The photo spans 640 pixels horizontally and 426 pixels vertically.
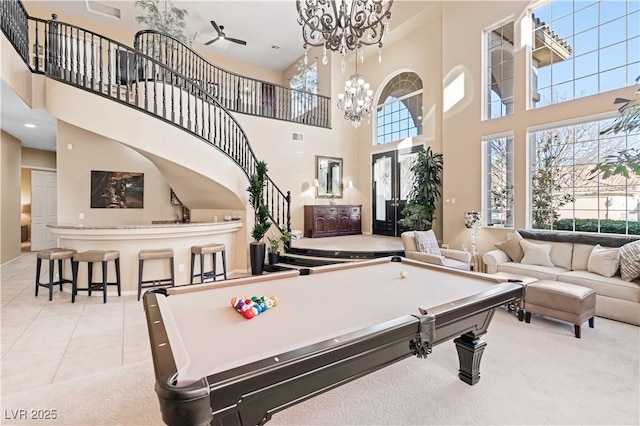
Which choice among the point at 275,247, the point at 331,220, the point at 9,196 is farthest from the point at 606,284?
the point at 9,196

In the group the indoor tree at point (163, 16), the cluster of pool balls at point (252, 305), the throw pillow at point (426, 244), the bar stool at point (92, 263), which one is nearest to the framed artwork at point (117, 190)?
the bar stool at point (92, 263)

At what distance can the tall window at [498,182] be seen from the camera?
5.78m

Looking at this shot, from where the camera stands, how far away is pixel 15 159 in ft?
24.6

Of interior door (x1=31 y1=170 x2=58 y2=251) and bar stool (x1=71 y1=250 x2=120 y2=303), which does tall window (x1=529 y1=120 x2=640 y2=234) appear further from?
interior door (x1=31 y1=170 x2=58 y2=251)

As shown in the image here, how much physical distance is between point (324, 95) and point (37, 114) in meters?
6.74

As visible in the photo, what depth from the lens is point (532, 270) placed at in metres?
4.41

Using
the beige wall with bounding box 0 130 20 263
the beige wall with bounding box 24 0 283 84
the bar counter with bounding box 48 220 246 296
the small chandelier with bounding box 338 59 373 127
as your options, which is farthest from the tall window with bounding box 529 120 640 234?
the beige wall with bounding box 0 130 20 263

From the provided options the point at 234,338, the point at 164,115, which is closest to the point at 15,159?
the point at 164,115

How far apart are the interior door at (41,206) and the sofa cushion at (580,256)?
40.1ft

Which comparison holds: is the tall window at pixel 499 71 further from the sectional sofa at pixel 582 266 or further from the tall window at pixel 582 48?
the sectional sofa at pixel 582 266

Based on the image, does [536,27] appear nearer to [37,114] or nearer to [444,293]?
[444,293]

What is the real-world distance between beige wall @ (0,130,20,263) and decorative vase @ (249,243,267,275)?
575 centimetres

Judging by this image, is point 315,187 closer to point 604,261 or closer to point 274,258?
point 274,258

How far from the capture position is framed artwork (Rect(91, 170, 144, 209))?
6.26m
